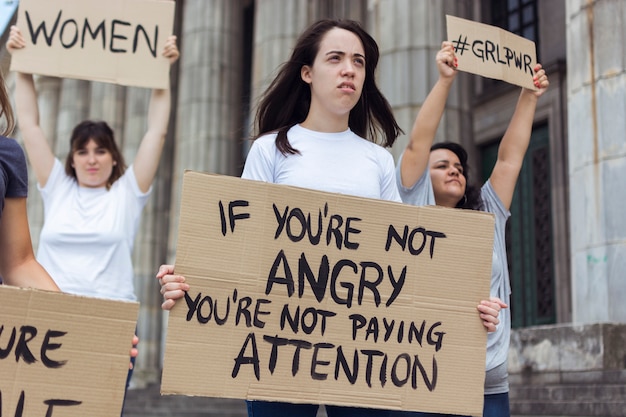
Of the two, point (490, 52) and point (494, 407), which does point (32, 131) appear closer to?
point (490, 52)

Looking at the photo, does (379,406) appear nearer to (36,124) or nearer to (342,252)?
(342,252)

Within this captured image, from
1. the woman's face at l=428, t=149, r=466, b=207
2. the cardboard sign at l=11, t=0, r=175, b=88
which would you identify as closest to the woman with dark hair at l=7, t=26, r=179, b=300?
the cardboard sign at l=11, t=0, r=175, b=88

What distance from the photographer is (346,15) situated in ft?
56.4

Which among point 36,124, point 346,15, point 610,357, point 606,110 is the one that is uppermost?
point 346,15

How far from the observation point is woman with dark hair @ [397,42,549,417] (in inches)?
159

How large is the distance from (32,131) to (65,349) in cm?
275

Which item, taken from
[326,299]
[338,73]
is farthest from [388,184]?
[326,299]

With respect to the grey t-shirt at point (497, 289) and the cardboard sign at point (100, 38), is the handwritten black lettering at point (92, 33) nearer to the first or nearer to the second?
the cardboard sign at point (100, 38)

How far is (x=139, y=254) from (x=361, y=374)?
17.0 meters

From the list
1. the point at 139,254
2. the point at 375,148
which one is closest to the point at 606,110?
the point at 375,148

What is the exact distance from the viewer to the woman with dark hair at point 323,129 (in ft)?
11.2

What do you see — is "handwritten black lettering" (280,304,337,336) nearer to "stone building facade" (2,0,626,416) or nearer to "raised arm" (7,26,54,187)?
"stone building facade" (2,0,626,416)

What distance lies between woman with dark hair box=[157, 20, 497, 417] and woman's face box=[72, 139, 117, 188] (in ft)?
5.34

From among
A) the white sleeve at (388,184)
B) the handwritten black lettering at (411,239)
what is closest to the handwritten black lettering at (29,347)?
the handwritten black lettering at (411,239)
